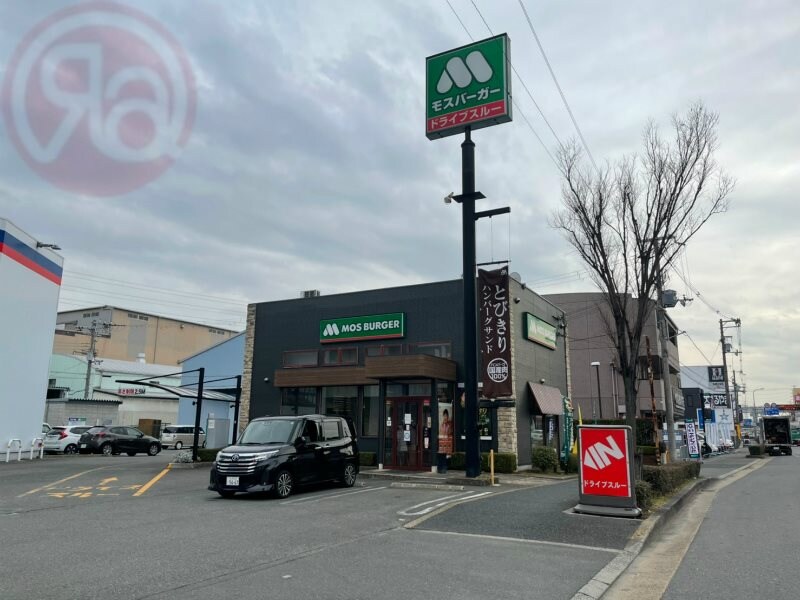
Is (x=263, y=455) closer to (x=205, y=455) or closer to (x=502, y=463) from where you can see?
(x=502, y=463)

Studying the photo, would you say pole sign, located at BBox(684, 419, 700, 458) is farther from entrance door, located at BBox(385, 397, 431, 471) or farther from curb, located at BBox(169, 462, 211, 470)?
curb, located at BBox(169, 462, 211, 470)

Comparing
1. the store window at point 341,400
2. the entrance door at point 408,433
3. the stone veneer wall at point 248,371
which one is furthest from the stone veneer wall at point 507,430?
the stone veneer wall at point 248,371

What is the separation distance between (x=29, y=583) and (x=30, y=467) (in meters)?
17.1

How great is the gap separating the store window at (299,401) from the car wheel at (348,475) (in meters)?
8.02

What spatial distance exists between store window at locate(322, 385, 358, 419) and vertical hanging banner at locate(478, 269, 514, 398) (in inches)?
197

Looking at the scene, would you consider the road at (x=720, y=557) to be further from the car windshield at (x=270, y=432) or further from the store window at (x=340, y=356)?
the store window at (x=340, y=356)

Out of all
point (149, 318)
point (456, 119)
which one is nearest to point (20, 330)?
point (456, 119)

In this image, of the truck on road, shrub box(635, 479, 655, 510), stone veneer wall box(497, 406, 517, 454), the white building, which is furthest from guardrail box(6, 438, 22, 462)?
the truck on road

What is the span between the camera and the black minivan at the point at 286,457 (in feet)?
40.5

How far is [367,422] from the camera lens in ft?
72.5

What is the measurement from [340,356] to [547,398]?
8.06 metres

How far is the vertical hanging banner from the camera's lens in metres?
20.1

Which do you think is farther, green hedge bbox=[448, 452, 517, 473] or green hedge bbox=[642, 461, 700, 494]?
green hedge bbox=[448, 452, 517, 473]

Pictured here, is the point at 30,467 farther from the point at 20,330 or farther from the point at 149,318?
the point at 149,318
